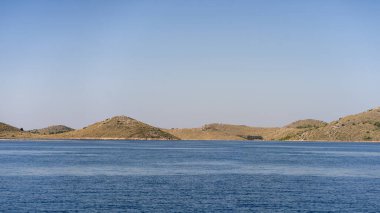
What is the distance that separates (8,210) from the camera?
67.6 meters

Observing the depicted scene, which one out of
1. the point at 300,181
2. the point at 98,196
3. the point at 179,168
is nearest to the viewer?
the point at 98,196

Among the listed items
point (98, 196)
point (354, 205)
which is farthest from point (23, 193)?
point (354, 205)

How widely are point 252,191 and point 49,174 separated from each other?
46508 mm

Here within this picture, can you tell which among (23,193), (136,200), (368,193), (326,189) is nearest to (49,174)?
(23,193)

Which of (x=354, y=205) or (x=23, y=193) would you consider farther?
(x=23, y=193)

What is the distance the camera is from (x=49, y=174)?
368 feet

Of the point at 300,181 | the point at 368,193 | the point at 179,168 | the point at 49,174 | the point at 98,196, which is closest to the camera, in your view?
the point at 98,196

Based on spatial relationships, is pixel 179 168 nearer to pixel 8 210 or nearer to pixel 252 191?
pixel 252 191

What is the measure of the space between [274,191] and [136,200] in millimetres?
24199

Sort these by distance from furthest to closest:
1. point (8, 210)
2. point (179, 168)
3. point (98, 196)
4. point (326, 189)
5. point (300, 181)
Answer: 1. point (179, 168)
2. point (300, 181)
3. point (326, 189)
4. point (98, 196)
5. point (8, 210)

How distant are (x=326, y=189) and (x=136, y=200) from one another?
114 feet

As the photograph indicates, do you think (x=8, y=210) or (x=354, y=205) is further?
(x=354, y=205)

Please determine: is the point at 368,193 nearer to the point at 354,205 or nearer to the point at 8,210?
the point at 354,205

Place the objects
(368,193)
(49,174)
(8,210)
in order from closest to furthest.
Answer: (8,210) → (368,193) → (49,174)
